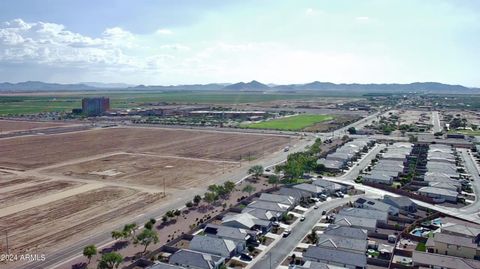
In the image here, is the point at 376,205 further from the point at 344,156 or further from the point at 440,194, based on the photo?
the point at 344,156

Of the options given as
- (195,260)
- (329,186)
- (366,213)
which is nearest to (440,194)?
(329,186)

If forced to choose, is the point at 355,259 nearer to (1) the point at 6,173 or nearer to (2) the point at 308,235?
(2) the point at 308,235

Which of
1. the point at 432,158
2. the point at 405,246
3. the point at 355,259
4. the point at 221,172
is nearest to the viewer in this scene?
the point at 355,259

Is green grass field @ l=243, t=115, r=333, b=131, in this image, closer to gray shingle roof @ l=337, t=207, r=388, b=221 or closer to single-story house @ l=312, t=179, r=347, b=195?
single-story house @ l=312, t=179, r=347, b=195

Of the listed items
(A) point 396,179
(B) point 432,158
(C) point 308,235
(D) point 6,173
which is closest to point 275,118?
(B) point 432,158

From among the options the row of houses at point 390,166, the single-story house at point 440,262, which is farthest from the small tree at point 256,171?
the single-story house at point 440,262
